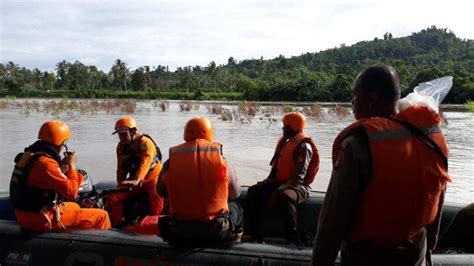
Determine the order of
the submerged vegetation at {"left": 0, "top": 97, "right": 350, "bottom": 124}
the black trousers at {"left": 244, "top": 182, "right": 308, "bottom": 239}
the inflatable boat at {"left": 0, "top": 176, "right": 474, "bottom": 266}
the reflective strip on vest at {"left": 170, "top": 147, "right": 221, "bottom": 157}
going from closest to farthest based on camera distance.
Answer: the inflatable boat at {"left": 0, "top": 176, "right": 474, "bottom": 266}
the reflective strip on vest at {"left": 170, "top": 147, "right": 221, "bottom": 157}
the black trousers at {"left": 244, "top": 182, "right": 308, "bottom": 239}
the submerged vegetation at {"left": 0, "top": 97, "right": 350, "bottom": 124}

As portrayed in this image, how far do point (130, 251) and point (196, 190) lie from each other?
544 mm

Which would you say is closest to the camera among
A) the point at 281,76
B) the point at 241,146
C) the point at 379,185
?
the point at 379,185

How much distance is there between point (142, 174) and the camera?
168 inches

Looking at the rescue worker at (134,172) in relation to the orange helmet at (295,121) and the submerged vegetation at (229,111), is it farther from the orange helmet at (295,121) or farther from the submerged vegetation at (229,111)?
the submerged vegetation at (229,111)

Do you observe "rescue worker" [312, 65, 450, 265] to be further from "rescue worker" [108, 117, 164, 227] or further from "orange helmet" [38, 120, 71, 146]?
"rescue worker" [108, 117, 164, 227]

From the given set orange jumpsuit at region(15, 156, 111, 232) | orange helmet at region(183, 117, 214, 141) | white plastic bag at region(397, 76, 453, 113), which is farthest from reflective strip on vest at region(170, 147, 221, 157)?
white plastic bag at region(397, 76, 453, 113)

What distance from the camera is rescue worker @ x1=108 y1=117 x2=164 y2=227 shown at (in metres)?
4.20

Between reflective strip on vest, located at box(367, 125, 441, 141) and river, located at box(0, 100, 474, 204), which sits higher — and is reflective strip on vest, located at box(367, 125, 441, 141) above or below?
above

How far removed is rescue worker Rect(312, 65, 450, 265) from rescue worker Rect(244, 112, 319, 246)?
2.34 m

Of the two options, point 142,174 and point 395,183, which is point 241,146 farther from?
point 395,183

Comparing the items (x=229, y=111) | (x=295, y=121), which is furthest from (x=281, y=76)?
(x=295, y=121)

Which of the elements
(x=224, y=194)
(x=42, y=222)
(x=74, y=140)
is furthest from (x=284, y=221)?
(x=74, y=140)

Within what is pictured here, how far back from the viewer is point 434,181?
1.53 m

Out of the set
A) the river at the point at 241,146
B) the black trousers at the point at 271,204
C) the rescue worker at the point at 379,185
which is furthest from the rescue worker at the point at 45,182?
the river at the point at 241,146
